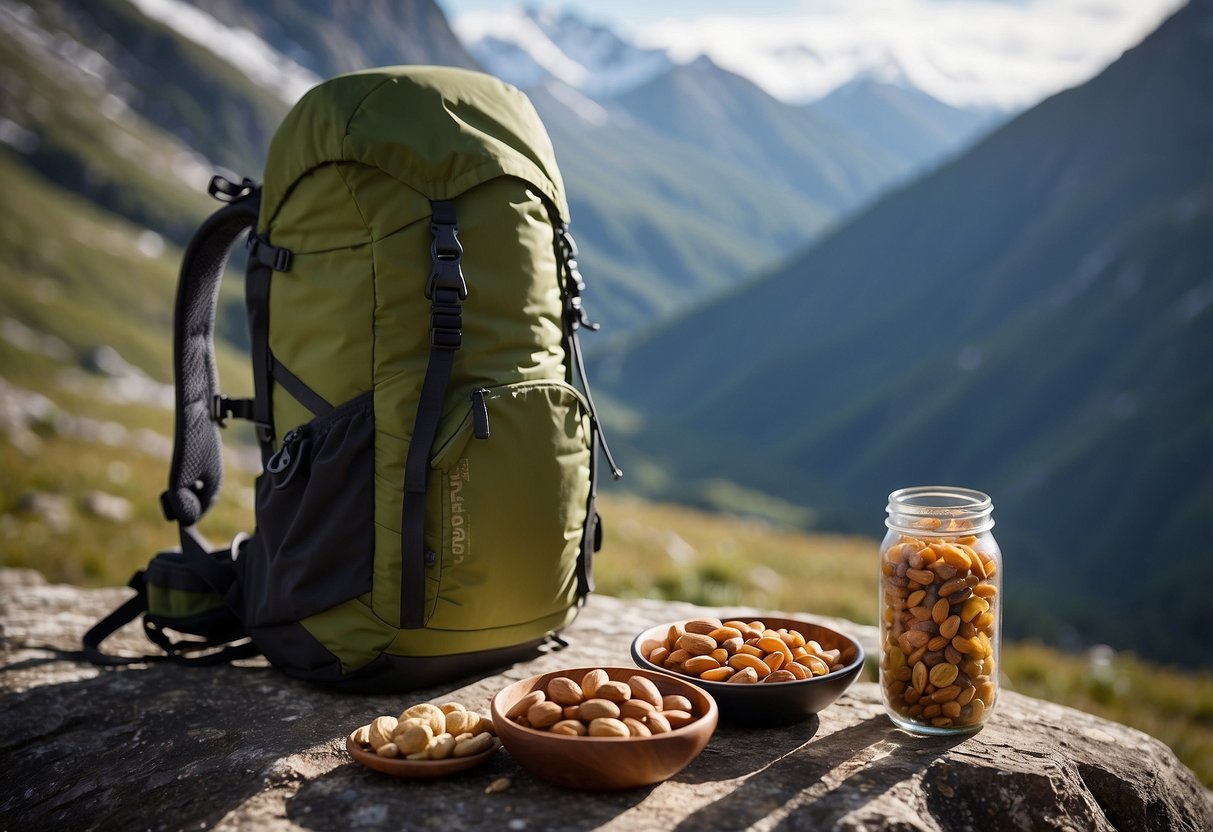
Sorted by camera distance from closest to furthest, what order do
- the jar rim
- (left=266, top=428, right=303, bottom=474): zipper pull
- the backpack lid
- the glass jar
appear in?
1. the glass jar
2. the jar rim
3. the backpack lid
4. (left=266, top=428, right=303, bottom=474): zipper pull

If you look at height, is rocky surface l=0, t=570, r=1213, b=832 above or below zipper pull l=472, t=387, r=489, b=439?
below

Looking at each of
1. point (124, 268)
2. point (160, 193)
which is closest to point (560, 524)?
point (124, 268)

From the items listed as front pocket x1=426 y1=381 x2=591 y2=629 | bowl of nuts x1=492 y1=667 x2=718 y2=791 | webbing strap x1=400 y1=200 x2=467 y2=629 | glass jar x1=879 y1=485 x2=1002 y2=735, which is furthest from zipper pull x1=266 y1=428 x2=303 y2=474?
glass jar x1=879 y1=485 x2=1002 y2=735

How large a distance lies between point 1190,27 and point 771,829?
729 feet

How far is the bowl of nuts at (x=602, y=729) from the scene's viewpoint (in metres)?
3.25

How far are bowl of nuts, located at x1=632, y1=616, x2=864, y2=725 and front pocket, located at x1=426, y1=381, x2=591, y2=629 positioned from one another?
0.68 metres

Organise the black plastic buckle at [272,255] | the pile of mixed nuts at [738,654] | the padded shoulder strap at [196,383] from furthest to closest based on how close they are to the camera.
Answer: the padded shoulder strap at [196,383]
the black plastic buckle at [272,255]
the pile of mixed nuts at [738,654]

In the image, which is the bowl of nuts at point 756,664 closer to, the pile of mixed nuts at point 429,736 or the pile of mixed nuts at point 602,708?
the pile of mixed nuts at point 602,708

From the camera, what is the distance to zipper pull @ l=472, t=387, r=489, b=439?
14.2ft

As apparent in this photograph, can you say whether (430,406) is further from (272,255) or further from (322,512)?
(272,255)

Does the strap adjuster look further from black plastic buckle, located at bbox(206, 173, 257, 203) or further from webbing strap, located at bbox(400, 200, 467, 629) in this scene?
webbing strap, located at bbox(400, 200, 467, 629)

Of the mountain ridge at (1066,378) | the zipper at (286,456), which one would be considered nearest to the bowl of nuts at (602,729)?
the zipper at (286,456)

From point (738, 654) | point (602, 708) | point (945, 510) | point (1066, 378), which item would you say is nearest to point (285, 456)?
point (602, 708)

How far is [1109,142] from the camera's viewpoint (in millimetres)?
182125
